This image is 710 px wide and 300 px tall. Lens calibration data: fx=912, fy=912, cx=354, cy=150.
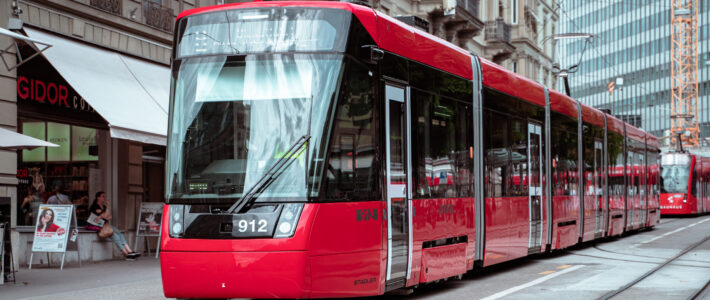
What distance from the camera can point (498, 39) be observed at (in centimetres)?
3928

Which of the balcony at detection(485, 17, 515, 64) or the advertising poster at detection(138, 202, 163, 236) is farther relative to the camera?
the balcony at detection(485, 17, 515, 64)

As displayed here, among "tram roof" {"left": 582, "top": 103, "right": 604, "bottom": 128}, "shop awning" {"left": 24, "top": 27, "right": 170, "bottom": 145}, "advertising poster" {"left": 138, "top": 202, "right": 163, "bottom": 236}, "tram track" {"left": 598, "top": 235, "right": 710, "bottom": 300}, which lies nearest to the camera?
"tram track" {"left": 598, "top": 235, "right": 710, "bottom": 300}

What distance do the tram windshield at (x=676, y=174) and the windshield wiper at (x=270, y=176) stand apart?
33.3 m

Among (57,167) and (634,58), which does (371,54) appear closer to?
(57,167)

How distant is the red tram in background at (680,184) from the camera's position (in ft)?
126

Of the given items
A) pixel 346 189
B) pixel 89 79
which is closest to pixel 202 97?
pixel 346 189

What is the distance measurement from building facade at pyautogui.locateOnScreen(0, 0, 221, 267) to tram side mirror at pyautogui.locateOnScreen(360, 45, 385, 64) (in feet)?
20.8

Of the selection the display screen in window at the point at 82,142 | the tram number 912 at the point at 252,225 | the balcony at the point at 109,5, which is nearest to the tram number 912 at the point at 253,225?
the tram number 912 at the point at 252,225

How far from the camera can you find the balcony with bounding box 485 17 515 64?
39.5 metres

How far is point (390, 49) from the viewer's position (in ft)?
31.0

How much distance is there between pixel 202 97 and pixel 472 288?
4503 mm

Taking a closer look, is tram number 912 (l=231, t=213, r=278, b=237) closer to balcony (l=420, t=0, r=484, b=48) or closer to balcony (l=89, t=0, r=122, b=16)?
balcony (l=89, t=0, r=122, b=16)

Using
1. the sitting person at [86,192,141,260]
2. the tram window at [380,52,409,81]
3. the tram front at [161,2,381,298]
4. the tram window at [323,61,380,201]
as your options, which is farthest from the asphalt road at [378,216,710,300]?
the sitting person at [86,192,141,260]

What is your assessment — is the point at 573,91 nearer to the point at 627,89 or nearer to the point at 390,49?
the point at 627,89
